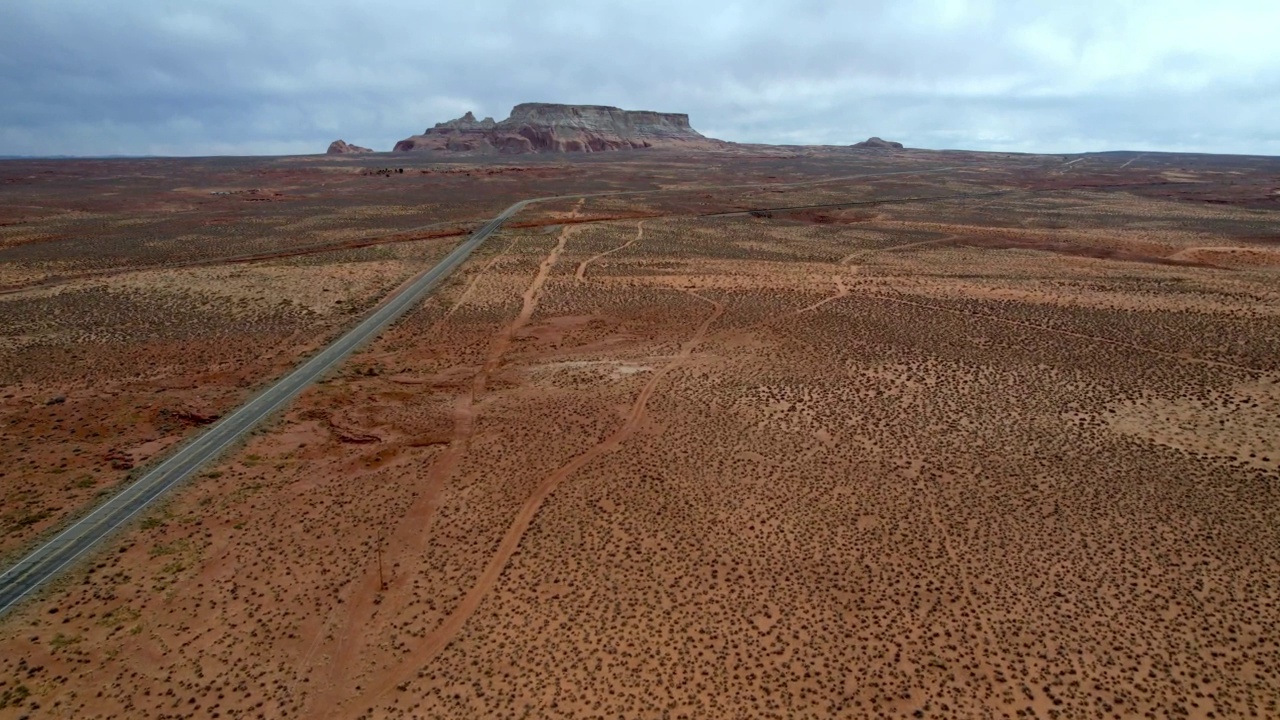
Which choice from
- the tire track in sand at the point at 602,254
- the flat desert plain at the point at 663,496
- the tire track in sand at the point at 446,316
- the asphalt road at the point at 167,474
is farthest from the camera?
the tire track in sand at the point at 602,254

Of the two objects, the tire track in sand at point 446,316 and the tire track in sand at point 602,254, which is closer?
the tire track in sand at point 446,316

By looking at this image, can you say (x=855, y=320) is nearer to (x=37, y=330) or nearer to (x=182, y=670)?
(x=182, y=670)

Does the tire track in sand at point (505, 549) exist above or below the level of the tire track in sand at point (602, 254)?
below

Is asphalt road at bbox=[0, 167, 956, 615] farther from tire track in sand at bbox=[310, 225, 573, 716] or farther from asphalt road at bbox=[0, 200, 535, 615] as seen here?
tire track in sand at bbox=[310, 225, 573, 716]

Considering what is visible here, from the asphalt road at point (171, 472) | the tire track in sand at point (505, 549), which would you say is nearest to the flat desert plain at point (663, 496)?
the tire track in sand at point (505, 549)

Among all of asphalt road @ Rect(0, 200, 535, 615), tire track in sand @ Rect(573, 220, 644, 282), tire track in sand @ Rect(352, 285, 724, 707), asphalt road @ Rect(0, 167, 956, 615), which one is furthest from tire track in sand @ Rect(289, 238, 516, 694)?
tire track in sand @ Rect(573, 220, 644, 282)

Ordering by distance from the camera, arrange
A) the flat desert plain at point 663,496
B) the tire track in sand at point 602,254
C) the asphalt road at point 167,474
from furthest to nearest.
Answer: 1. the tire track in sand at point 602,254
2. the asphalt road at point 167,474
3. the flat desert plain at point 663,496

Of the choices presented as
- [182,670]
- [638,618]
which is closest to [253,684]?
[182,670]

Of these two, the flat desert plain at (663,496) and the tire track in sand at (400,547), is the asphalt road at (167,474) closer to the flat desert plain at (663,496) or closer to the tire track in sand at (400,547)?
the flat desert plain at (663,496)

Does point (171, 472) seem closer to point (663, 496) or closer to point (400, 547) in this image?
point (400, 547)
